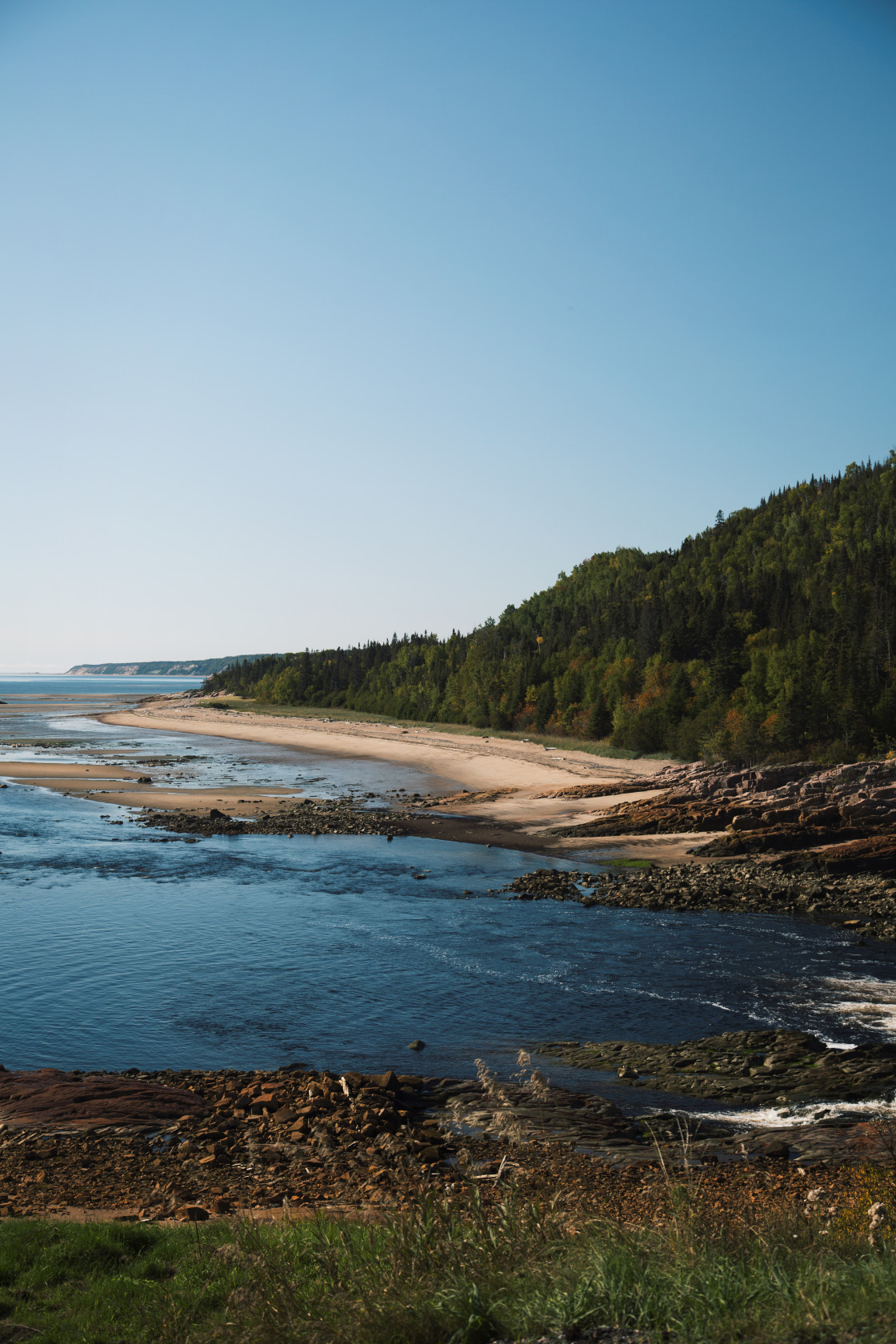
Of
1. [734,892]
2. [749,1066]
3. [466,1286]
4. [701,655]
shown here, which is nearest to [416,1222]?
[466,1286]

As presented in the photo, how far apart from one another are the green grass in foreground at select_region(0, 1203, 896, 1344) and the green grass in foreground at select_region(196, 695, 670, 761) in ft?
209

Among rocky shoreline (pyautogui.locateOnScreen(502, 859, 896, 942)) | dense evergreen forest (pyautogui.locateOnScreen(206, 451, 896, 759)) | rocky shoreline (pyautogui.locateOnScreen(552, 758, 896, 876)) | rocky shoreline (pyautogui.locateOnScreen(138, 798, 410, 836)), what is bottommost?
rocky shoreline (pyautogui.locateOnScreen(138, 798, 410, 836))

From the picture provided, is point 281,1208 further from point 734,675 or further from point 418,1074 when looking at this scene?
point 734,675

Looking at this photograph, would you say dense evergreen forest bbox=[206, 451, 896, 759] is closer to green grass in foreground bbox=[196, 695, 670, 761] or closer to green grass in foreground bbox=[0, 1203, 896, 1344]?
green grass in foreground bbox=[196, 695, 670, 761]

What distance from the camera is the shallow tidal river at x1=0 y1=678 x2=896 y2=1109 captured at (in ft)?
57.5

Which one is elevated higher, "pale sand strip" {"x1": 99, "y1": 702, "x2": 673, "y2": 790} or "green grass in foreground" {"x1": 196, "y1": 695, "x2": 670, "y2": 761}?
"green grass in foreground" {"x1": 196, "y1": 695, "x2": 670, "y2": 761}

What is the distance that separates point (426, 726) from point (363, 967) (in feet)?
302

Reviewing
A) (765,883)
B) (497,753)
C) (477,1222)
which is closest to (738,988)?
(765,883)

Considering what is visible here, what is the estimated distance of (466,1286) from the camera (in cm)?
600

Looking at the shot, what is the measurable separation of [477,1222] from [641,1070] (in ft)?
34.2

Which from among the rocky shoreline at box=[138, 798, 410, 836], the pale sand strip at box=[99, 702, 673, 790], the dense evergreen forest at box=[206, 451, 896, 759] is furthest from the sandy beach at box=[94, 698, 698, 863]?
the dense evergreen forest at box=[206, 451, 896, 759]

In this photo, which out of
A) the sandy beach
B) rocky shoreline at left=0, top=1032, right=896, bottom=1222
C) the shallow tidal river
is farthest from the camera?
the sandy beach

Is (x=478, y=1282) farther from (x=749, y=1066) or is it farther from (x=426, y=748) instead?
(x=426, y=748)

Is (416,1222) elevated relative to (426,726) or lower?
elevated
